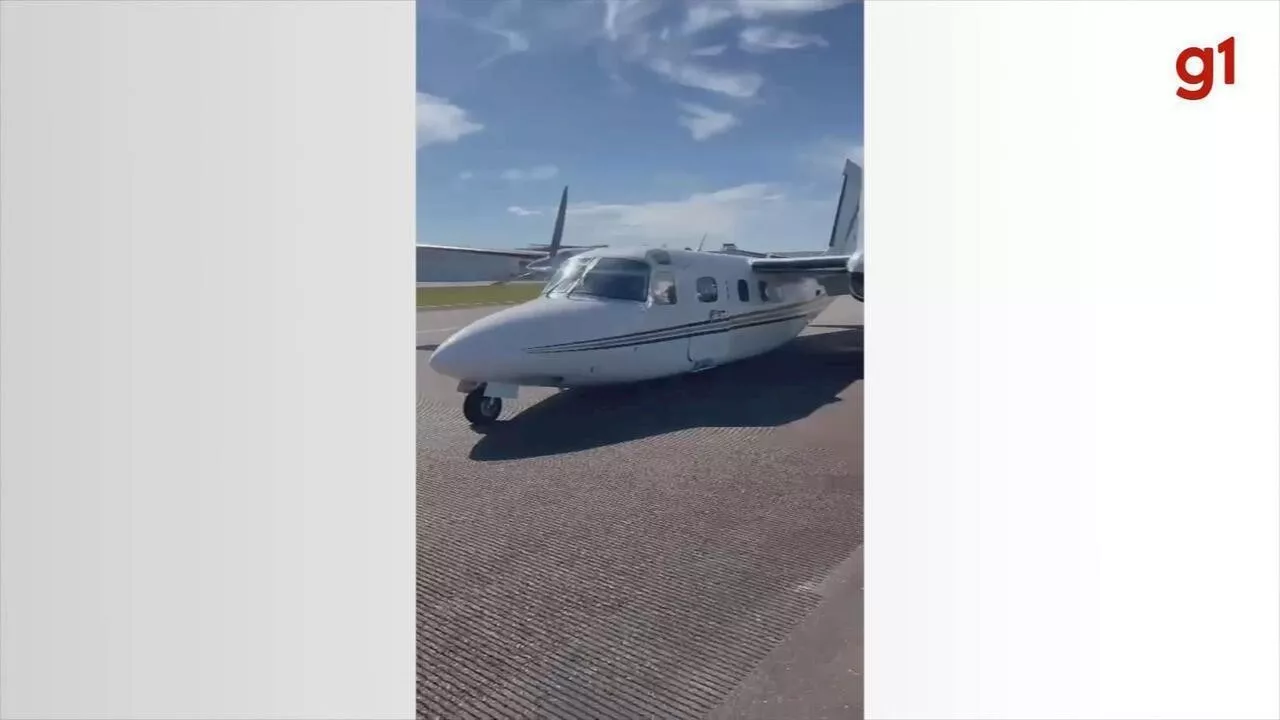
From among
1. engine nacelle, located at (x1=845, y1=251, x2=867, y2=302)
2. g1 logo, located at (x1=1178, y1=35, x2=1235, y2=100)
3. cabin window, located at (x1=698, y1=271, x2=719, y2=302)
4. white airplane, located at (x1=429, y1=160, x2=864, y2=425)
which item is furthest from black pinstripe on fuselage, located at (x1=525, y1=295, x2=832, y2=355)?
g1 logo, located at (x1=1178, y1=35, x2=1235, y2=100)

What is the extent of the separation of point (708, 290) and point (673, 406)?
40.2 inches

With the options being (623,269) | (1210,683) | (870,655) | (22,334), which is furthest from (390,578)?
(623,269)

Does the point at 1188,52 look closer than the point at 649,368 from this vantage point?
Yes

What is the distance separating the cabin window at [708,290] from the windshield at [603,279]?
17.2 inches

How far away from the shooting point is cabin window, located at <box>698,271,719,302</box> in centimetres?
419

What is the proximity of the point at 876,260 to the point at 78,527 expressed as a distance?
5.23ft

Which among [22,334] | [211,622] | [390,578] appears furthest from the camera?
[390,578]

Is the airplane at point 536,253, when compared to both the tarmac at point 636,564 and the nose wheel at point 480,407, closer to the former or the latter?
the tarmac at point 636,564

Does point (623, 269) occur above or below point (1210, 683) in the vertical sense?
above

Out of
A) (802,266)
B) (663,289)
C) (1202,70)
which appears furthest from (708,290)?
(1202,70)

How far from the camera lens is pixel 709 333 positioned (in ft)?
14.0

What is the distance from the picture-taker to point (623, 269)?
383 centimetres

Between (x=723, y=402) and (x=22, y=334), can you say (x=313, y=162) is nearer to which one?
(x=22, y=334)

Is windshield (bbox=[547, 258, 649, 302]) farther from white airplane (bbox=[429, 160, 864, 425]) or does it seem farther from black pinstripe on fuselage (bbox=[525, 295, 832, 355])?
black pinstripe on fuselage (bbox=[525, 295, 832, 355])
